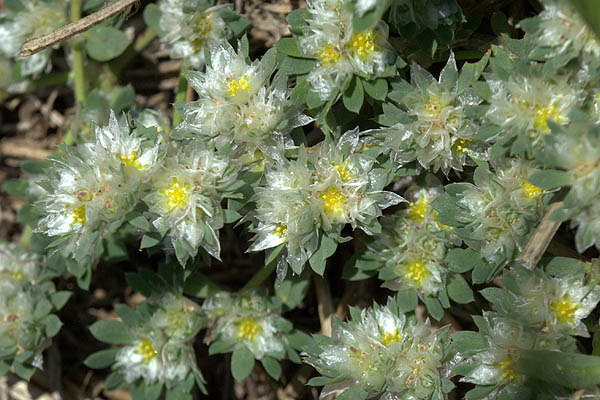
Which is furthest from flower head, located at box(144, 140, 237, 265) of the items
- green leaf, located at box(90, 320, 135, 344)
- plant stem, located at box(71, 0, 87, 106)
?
plant stem, located at box(71, 0, 87, 106)

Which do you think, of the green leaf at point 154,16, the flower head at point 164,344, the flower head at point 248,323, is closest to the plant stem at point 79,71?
the green leaf at point 154,16

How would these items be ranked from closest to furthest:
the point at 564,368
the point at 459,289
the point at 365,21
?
the point at 365,21 → the point at 564,368 → the point at 459,289

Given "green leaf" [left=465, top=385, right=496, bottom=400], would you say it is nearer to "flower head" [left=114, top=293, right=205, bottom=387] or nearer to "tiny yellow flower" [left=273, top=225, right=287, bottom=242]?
"tiny yellow flower" [left=273, top=225, right=287, bottom=242]

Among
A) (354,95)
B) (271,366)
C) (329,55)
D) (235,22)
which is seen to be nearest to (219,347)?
(271,366)

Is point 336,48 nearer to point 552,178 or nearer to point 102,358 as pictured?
point 552,178

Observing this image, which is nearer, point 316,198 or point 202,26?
point 316,198

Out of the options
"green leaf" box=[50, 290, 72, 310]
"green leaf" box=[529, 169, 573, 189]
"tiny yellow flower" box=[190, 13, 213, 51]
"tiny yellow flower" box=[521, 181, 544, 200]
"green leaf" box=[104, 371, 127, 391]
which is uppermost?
"tiny yellow flower" box=[190, 13, 213, 51]

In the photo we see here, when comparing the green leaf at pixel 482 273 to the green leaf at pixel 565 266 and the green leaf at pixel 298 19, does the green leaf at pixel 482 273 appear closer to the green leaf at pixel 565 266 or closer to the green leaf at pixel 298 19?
the green leaf at pixel 565 266
